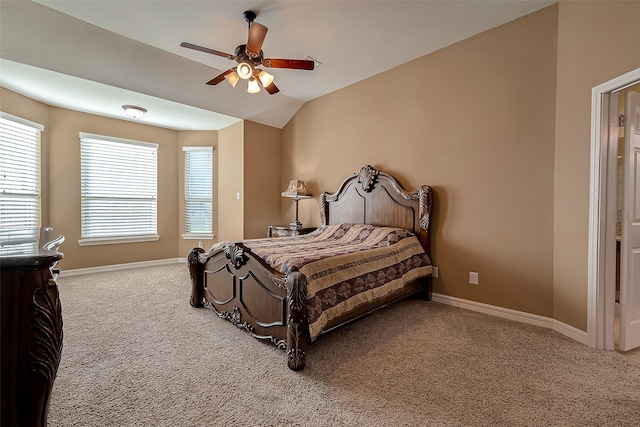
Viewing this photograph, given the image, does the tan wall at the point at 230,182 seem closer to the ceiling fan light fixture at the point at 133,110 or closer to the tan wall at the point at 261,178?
the tan wall at the point at 261,178

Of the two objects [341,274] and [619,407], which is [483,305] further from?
[341,274]

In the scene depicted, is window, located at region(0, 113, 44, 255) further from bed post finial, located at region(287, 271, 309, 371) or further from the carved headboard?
the carved headboard

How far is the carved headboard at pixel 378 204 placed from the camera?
321cm

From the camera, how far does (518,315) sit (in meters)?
2.69

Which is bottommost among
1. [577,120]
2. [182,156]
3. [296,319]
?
[296,319]

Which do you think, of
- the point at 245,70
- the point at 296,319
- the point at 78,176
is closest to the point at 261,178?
the point at 245,70

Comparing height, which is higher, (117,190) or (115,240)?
(117,190)

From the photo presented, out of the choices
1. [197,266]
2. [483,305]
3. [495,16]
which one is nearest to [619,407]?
[483,305]

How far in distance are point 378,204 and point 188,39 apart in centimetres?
287

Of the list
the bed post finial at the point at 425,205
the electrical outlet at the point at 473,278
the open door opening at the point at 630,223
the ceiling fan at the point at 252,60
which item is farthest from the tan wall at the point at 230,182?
the open door opening at the point at 630,223

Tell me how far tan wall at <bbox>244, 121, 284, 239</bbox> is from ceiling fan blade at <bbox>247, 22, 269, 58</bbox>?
2.41 meters

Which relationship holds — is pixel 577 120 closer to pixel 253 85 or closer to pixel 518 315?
pixel 518 315

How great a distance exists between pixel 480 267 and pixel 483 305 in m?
0.39

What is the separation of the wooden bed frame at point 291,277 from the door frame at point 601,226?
4.45ft
